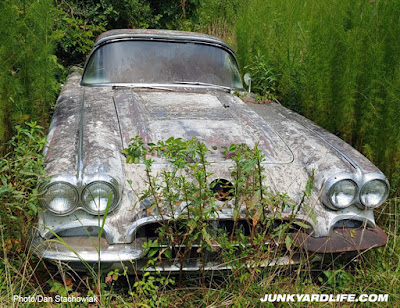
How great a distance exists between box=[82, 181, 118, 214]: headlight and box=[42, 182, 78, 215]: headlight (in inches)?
2.4

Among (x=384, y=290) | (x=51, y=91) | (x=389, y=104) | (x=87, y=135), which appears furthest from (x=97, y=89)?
(x=384, y=290)

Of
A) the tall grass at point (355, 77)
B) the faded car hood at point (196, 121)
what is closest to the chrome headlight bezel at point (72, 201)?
the faded car hood at point (196, 121)

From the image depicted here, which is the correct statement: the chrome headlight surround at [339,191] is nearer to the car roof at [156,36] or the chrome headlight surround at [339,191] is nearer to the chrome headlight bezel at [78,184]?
the chrome headlight bezel at [78,184]

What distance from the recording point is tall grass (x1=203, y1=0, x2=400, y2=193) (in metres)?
3.37

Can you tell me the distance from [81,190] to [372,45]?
2544 mm

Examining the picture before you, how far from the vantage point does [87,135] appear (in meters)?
2.74

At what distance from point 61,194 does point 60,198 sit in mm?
22

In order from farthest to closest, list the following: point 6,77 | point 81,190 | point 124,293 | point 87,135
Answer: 1. point 6,77
2. point 87,135
3. point 124,293
4. point 81,190

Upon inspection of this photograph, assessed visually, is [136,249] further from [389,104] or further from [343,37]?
[343,37]

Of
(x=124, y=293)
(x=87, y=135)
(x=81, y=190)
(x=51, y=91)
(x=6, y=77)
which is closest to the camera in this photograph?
(x=81, y=190)

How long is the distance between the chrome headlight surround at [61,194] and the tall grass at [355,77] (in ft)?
7.73

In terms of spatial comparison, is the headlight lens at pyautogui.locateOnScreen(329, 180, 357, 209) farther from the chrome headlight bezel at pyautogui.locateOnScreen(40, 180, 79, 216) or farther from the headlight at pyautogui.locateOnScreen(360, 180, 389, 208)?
the chrome headlight bezel at pyautogui.locateOnScreen(40, 180, 79, 216)

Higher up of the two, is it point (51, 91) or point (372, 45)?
point (372, 45)

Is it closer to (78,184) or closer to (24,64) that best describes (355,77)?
(78,184)
